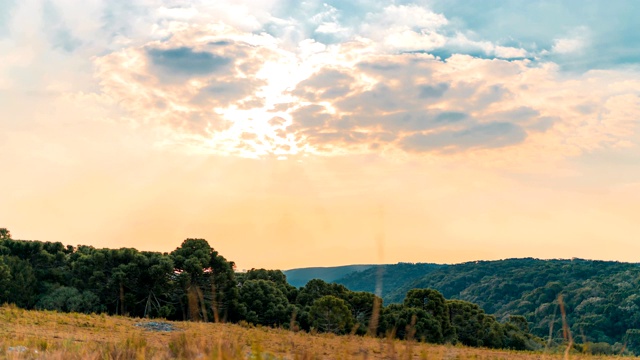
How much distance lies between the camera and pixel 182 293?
5447 cm

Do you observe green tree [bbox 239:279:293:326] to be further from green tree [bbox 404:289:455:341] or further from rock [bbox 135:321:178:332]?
rock [bbox 135:321:178:332]

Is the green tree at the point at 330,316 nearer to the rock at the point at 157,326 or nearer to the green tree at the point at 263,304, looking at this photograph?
the green tree at the point at 263,304

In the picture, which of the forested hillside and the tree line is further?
the forested hillside

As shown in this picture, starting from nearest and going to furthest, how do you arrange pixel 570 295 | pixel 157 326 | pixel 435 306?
pixel 157 326 < pixel 435 306 < pixel 570 295

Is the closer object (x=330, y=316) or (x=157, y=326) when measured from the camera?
(x=157, y=326)

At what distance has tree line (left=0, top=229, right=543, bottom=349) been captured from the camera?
51.5 m

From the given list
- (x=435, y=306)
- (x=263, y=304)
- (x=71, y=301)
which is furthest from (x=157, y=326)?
(x=435, y=306)

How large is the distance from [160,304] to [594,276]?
158 metres

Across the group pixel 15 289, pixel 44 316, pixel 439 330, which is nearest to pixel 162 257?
pixel 15 289

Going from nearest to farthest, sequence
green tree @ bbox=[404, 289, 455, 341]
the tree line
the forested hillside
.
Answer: the tree line → green tree @ bbox=[404, 289, 455, 341] → the forested hillside

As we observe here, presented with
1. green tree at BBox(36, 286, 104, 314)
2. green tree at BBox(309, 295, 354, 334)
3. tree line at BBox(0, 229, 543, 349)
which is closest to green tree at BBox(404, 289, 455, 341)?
tree line at BBox(0, 229, 543, 349)

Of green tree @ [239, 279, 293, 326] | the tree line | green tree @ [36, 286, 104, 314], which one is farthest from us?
green tree @ [239, 279, 293, 326]

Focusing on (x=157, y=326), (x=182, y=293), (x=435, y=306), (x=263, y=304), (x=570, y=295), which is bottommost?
(x=157, y=326)

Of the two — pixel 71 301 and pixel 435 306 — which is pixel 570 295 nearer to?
pixel 435 306
